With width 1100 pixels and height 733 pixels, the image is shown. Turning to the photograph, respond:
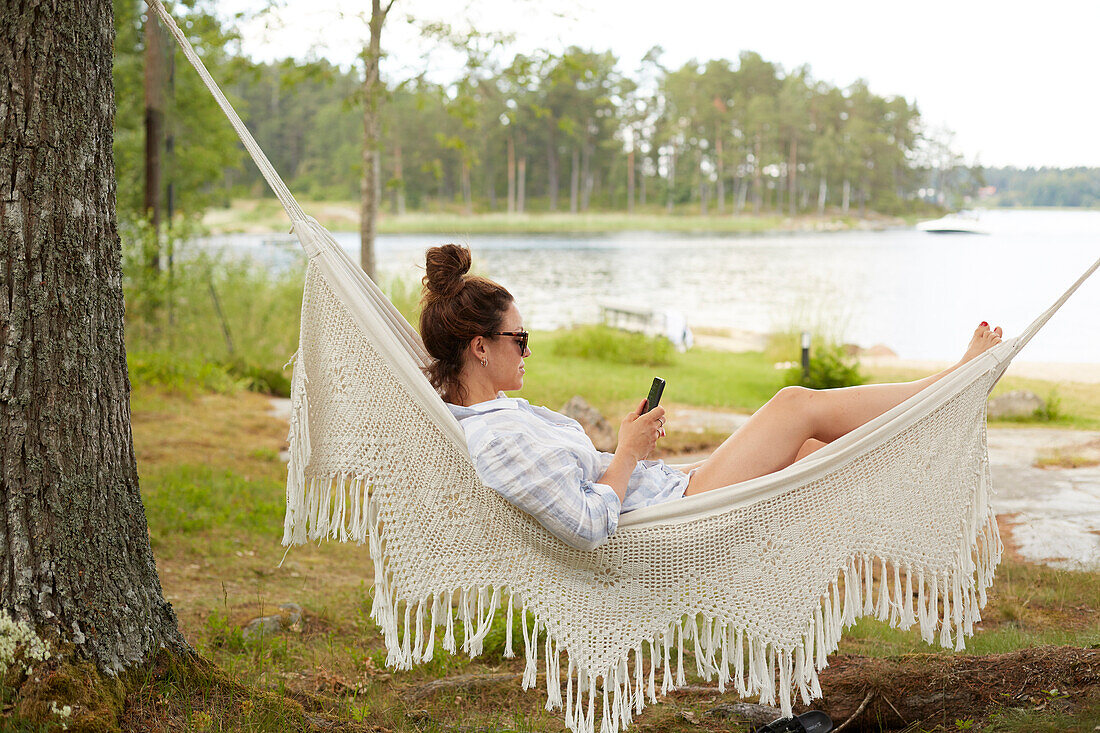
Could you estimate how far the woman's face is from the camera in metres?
1.79

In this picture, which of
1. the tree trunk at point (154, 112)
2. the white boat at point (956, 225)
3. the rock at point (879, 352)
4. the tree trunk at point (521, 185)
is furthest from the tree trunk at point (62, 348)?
the tree trunk at point (521, 185)

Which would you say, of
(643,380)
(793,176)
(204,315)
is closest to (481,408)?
(643,380)

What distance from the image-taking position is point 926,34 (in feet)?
108

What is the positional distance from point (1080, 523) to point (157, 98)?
25.0 feet

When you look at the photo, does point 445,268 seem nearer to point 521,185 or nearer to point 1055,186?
point 1055,186

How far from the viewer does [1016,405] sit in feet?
20.5

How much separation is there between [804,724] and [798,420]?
0.63m

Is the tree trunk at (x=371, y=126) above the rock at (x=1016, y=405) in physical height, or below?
above

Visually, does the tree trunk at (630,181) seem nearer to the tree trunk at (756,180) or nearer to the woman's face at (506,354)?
the tree trunk at (756,180)

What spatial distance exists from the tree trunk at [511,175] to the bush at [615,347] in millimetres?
24949

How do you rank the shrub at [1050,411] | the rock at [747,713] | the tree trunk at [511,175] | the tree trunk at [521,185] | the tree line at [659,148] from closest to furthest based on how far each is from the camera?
the rock at [747,713] → the shrub at [1050,411] → the tree line at [659,148] → the tree trunk at [511,175] → the tree trunk at [521,185]

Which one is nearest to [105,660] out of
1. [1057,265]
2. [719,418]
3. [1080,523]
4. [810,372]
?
[1080,523]

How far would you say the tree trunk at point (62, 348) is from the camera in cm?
150

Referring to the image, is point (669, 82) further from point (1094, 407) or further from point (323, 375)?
point (323, 375)
